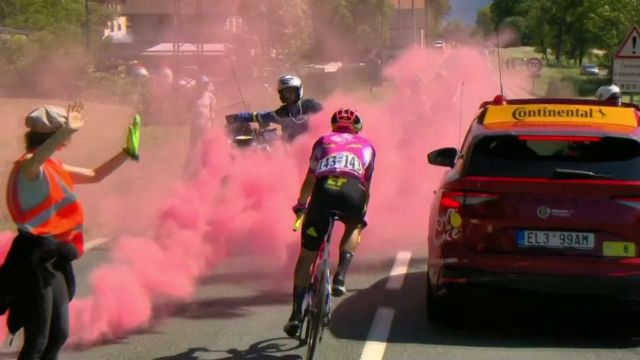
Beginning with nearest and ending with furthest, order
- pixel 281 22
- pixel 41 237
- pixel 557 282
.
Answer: pixel 41 237
pixel 557 282
pixel 281 22

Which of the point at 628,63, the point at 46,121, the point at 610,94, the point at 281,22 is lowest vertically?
the point at 628,63

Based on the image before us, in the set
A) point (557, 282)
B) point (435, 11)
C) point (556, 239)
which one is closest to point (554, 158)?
point (556, 239)

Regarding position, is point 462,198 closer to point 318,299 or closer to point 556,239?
point 556,239

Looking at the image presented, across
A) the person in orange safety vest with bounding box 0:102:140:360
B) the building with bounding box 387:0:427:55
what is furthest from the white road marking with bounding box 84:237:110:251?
the building with bounding box 387:0:427:55

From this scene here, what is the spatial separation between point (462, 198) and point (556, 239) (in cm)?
72

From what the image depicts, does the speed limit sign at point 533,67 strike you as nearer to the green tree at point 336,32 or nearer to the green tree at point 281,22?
the green tree at point 336,32

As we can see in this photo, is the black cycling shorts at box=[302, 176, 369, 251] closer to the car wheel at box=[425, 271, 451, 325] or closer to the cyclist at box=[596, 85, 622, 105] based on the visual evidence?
the car wheel at box=[425, 271, 451, 325]

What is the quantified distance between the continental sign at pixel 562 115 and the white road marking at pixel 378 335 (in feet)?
5.66

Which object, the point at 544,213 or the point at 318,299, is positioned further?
the point at 544,213

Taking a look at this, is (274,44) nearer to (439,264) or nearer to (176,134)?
(176,134)

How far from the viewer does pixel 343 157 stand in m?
6.48

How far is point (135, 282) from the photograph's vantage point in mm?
7633

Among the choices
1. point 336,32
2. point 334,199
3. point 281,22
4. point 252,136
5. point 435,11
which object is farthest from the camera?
point 435,11

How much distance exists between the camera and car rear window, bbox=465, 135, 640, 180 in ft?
22.2
